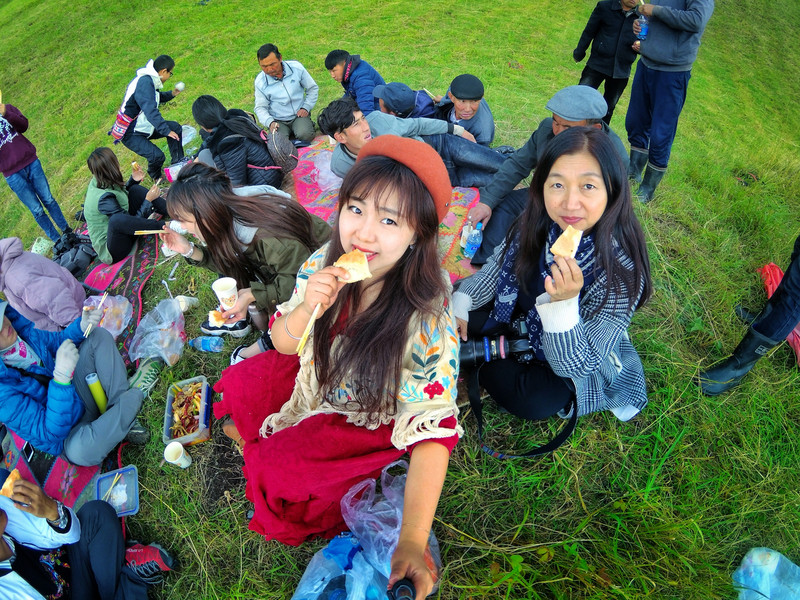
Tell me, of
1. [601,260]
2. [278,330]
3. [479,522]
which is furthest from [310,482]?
[601,260]

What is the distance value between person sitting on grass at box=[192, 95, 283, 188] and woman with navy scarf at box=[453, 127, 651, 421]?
3286 mm

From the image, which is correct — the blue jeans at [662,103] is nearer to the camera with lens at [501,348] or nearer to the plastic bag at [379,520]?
the camera with lens at [501,348]

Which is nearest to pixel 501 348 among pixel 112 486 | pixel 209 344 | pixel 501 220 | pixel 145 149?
pixel 501 220

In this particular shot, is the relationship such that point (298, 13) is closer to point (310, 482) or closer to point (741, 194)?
point (741, 194)

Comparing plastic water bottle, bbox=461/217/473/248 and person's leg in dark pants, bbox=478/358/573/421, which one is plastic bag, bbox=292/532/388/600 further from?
plastic water bottle, bbox=461/217/473/248

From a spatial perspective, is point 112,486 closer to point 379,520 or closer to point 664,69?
point 379,520

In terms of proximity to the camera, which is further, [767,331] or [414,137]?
[414,137]

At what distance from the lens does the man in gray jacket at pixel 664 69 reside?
3715 millimetres

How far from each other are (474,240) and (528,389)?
5.92ft

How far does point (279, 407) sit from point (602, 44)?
5515 millimetres

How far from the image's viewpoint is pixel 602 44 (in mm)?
5086

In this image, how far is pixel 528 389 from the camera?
252 centimetres

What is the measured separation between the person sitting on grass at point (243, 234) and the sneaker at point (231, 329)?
0.24 metres

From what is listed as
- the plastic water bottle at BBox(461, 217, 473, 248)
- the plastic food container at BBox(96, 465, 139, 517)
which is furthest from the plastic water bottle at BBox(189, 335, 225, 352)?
the plastic water bottle at BBox(461, 217, 473, 248)
